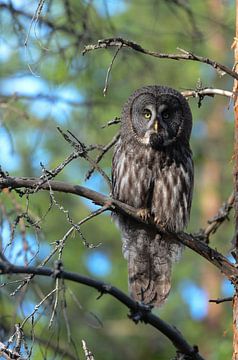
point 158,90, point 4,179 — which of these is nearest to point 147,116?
point 158,90

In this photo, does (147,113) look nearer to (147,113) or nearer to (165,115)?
(147,113)

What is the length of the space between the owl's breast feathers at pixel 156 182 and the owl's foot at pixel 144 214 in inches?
10.5

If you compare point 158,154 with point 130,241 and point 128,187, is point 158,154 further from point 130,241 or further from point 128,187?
point 130,241

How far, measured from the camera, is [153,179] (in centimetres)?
455

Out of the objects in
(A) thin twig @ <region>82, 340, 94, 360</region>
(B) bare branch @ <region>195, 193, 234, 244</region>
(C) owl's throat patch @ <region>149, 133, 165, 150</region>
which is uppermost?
(C) owl's throat patch @ <region>149, 133, 165, 150</region>

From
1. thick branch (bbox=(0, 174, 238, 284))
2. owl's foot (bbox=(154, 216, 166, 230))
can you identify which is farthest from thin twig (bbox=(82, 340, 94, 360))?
owl's foot (bbox=(154, 216, 166, 230))

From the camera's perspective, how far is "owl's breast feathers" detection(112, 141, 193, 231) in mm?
4523

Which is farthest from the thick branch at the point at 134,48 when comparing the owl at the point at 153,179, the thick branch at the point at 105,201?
the owl at the point at 153,179

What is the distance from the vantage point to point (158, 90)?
494cm

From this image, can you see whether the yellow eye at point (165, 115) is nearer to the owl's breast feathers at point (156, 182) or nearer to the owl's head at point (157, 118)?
the owl's head at point (157, 118)

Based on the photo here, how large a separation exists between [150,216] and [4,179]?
140cm

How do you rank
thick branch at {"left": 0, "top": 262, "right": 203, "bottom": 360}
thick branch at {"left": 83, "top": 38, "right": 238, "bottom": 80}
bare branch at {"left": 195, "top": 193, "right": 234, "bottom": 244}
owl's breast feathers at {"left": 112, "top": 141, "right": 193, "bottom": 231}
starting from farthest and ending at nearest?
owl's breast feathers at {"left": 112, "top": 141, "right": 193, "bottom": 231} → bare branch at {"left": 195, "top": 193, "right": 234, "bottom": 244} → thick branch at {"left": 83, "top": 38, "right": 238, "bottom": 80} → thick branch at {"left": 0, "top": 262, "right": 203, "bottom": 360}

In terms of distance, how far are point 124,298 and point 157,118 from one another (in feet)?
8.11

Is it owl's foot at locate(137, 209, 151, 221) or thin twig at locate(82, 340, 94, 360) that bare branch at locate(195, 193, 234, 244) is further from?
thin twig at locate(82, 340, 94, 360)
